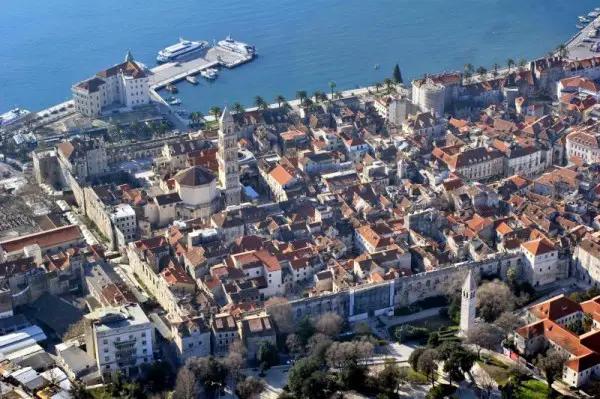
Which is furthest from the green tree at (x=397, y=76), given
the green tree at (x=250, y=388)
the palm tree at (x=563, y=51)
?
the green tree at (x=250, y=388)

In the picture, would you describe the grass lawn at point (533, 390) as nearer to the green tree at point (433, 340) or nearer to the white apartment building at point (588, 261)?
the green tree at point (433, 340)

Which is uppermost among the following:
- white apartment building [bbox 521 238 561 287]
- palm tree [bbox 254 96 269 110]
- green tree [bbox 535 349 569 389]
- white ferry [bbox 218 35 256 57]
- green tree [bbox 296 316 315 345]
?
white ferry [bbox 218 35 256 57]

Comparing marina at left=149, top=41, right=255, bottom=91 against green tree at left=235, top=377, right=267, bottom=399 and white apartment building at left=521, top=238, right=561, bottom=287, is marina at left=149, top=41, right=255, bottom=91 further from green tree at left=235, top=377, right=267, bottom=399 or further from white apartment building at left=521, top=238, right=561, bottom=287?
green tree at left=235, top=377, right=267, bottom=399

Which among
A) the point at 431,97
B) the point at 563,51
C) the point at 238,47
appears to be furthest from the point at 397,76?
the point at 238,47

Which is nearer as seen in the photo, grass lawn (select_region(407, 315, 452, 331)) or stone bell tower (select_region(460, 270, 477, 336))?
stone bell tower (select_region(460, 270, 477, 336))

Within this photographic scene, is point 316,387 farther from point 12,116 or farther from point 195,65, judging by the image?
point 195,65

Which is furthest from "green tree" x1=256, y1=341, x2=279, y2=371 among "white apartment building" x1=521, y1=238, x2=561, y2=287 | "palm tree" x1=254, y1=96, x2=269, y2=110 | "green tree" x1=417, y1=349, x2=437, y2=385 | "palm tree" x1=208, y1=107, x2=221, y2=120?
"palm tree" x1=208, y1=107, x2=221, y2=120
